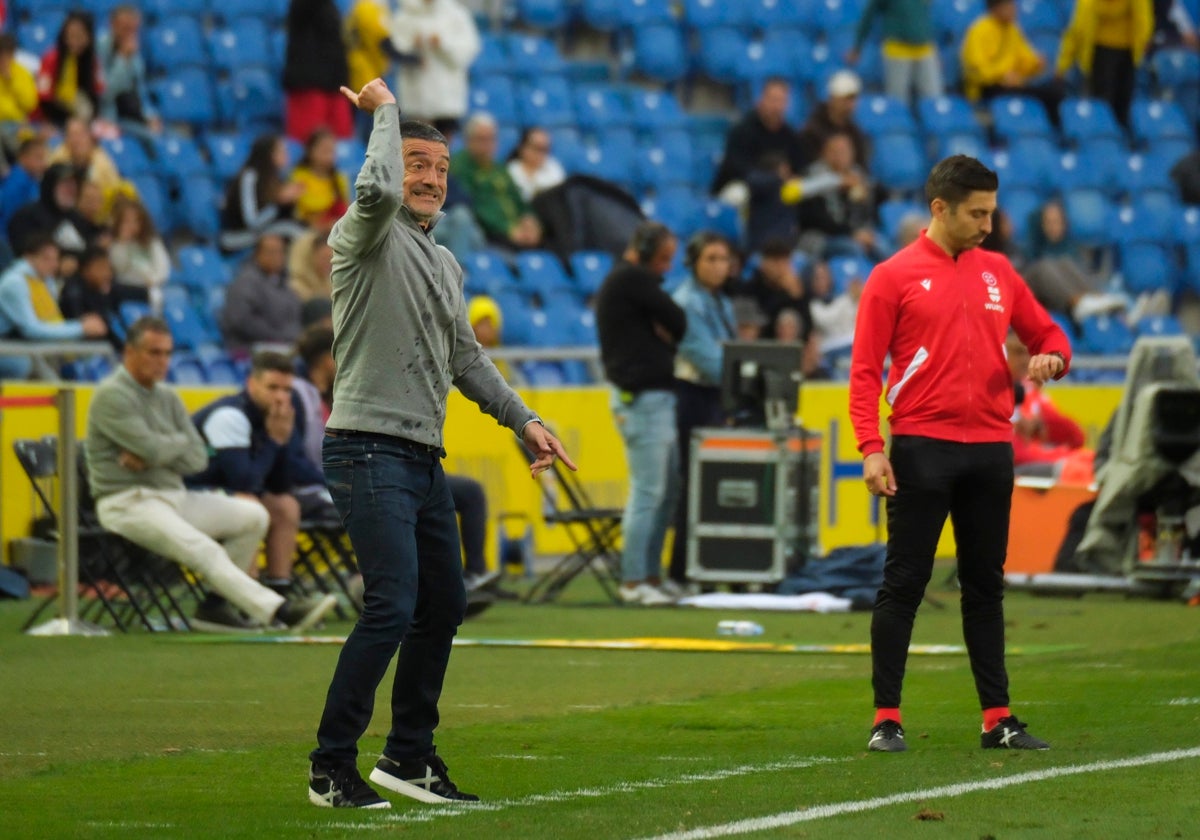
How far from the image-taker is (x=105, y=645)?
12414mm

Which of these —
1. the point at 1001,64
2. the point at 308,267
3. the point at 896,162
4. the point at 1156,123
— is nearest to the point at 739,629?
the point at 308,267

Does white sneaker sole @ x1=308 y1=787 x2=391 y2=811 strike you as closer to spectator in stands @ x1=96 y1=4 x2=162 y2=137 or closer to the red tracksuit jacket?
the red tracksuit jacket

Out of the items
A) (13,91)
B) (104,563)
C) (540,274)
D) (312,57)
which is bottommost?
(104,563)

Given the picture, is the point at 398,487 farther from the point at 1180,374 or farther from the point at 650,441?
the point at 1180,374

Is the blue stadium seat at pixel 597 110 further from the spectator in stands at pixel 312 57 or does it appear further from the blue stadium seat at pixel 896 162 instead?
the spectator in stands at pixel 312 57

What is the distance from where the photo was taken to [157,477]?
Answer: 13211 mm

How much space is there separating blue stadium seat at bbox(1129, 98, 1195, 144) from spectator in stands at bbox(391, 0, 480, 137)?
8552mm

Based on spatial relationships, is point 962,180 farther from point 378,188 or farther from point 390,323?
point 378,188

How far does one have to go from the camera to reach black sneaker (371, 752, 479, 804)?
23.0 feet

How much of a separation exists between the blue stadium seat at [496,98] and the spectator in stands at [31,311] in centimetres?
698

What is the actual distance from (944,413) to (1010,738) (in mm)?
1135

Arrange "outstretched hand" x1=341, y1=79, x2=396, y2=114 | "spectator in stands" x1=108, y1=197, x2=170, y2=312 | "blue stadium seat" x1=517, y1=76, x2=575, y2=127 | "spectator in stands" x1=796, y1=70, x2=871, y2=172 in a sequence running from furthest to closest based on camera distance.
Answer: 1. "blue stadium seat" x1=517, y1=76, x2=575, y2=127
2. "spectator in stands" x1=796, y1=70, x2=871, y2=172
3. "spectator in stands" x1=108, y1=197, x2=170, y2=312
4. "outstretched hand" x1=341, y1=79, x2=396, y2=114

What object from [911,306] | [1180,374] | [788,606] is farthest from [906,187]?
[911,306]

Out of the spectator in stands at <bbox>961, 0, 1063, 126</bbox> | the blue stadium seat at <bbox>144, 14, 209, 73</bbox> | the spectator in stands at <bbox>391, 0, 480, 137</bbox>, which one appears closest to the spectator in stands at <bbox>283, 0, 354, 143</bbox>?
the spectator in stands at <bbox>391, 0, 480, 137</bbox>
